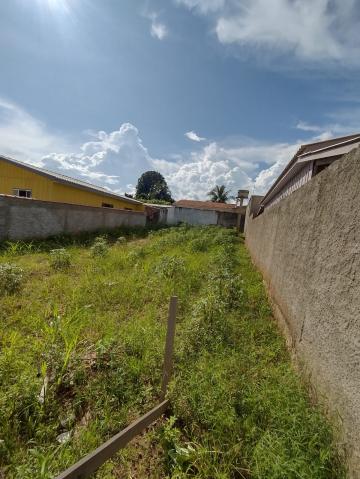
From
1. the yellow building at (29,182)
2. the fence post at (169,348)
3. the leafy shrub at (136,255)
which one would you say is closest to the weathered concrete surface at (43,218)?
the yellow building at (29,182)

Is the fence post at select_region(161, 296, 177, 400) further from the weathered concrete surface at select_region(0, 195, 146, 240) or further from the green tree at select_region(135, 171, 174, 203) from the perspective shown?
the green tree at select_region(135, 171, 174, 203)

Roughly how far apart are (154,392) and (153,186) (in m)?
45.1

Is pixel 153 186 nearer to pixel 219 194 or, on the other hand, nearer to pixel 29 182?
pixel 219 194

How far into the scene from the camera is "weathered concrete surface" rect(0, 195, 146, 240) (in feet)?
24.2

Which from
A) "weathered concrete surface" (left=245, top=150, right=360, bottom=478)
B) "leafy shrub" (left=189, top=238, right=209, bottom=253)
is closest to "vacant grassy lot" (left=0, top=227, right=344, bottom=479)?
"weathered concrete surface" (left=245, top=150, right=360, bottom=478)

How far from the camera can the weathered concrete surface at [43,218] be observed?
7367mm

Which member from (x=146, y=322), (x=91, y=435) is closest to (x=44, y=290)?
(x=146, y=322)

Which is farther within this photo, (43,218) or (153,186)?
(153,186)

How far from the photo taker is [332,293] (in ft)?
5.61

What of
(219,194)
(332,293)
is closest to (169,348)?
(332,293)

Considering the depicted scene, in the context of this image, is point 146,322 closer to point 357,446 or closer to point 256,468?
point 256,468

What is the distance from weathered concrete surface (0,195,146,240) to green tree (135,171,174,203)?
112 feet

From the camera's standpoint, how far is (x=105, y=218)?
37.8 ft

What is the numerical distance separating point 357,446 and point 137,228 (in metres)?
13.3
